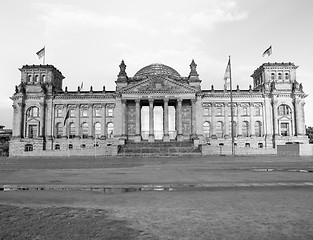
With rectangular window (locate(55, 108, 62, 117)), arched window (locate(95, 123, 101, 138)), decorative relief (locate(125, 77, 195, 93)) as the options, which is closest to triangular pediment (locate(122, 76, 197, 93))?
decorative relief (locate(125, 77, 195, 93))

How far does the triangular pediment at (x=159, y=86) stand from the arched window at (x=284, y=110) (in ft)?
74.9

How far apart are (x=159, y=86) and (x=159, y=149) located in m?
18.3

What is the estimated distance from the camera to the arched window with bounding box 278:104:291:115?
6975 centimetres

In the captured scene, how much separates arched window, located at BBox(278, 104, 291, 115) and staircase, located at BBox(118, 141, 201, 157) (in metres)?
27.1

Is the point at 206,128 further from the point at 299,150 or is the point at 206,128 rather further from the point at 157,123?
the point at 299,150

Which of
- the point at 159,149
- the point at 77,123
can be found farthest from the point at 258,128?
the point at 77,123

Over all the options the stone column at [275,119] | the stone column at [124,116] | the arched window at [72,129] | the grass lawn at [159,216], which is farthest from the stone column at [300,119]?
the grass lawn at [159,216]

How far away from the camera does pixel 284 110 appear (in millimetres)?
69938

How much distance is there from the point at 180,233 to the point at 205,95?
225 feet

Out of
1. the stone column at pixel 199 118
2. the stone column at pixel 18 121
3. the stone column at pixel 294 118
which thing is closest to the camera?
the stone column at pixel 199 118

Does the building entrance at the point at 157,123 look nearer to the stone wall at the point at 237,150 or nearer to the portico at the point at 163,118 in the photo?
the portico at the point at 163,118

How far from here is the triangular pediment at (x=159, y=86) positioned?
64.2m

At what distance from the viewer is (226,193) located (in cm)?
684

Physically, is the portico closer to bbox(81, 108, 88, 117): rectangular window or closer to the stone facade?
the stone facade
